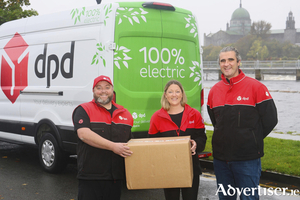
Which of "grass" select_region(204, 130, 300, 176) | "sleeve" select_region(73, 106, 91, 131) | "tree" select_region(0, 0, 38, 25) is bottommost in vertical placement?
"grass" select_region(204, 130, 300, 176)

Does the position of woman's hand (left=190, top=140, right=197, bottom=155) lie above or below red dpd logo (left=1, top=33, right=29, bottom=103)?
below

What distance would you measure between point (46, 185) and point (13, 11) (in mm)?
10877

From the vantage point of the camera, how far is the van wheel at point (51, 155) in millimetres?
5766

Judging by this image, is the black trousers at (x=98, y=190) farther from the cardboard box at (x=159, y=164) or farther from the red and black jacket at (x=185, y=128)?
the red and black jacket at (x=185, y=128)

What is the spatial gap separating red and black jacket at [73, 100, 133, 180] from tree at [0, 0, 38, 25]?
12598 millimetres

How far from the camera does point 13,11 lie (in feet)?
47.0

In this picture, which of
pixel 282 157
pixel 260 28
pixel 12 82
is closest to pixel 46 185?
pixel 12 82

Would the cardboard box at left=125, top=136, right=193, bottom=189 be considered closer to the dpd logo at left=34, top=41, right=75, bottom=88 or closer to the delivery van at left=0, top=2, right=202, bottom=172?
the delivery van at left=0, top=2, right=202, bottom=172

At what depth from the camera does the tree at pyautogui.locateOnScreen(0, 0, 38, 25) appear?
1408cm

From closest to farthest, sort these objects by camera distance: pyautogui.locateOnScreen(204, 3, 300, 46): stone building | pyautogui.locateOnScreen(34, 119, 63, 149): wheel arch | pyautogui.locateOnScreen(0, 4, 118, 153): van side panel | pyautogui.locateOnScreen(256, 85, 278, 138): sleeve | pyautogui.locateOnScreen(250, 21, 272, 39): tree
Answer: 1. pyautogui.locateOnScreen(256, 85, 278, 138): sleeve
2. pyautogui.locateOnScreen(0, 4, 118, 153): van side panel
3. pyautogui.locateOnScreen(34, 119, 63, 149): wheel arch
4. pyautogui.locateOnScreen(250, 21, 272, 39): tree
5. pyautogui.locateOnScreen(204, 3, 300, 46): stone building

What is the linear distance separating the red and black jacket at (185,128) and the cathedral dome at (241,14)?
165m

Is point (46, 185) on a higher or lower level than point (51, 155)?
lower

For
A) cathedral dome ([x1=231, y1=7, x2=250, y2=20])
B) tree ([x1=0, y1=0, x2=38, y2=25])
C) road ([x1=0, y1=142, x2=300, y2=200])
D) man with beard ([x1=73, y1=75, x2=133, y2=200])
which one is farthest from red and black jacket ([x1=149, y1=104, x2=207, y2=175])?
cathedral dome ([x1=231, y1=7, x2=250, y2=20])

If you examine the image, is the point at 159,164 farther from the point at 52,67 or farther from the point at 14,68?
the point at 14,68
